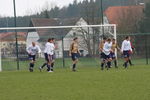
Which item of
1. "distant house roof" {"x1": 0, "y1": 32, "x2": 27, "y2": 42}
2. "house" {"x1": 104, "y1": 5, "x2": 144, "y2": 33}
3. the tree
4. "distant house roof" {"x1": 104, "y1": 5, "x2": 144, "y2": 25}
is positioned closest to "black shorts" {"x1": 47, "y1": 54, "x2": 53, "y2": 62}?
"distant house roof" {"x1": 0, "y1": 32, "x2": 27, "y2": 42}

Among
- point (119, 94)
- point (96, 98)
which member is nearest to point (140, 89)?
point (119, 94)

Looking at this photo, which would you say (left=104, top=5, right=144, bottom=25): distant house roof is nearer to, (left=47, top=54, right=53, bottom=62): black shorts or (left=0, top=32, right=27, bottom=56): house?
(left=0, top=32, right=27, bottom=56): house

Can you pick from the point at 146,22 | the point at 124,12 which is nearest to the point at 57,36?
the point at 146,22

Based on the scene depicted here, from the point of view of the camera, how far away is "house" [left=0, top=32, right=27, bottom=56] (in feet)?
108

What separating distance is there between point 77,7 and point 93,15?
320 centimetres

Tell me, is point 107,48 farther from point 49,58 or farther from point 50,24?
point 50,24

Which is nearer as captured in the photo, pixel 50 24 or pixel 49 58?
pixel 49 58

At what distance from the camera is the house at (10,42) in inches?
1291

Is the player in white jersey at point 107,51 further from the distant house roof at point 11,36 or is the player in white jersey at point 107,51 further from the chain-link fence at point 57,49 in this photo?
the distant house roof at point 11,36

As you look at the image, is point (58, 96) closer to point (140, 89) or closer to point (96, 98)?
point (96, 98)

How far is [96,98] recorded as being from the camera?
11305mm

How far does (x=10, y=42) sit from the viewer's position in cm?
3375

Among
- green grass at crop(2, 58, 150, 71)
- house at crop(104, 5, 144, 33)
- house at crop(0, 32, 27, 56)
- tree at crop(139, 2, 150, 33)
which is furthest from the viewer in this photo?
house at crop(104, 5, 144, 33)

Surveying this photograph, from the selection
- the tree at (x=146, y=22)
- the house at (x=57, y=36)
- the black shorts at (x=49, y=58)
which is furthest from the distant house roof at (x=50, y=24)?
the black shorts at (x=49, y=58)
